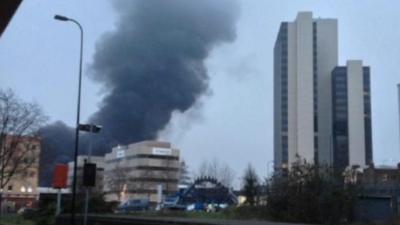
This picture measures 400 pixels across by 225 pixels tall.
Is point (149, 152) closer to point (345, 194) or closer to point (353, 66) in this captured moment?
point (353, 66)

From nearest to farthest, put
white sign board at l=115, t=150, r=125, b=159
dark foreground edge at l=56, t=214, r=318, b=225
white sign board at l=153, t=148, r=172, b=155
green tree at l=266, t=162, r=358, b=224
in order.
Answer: dark foreground edge at l=56, t=214, r=318, b=225 < green tree at l=266, t=162, r=358, b=224 < white sign board at l=115, t=150, r=125, b=159 < white sign board at l=153, t=148, r=172, b=155

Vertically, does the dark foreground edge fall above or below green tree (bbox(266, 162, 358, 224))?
below

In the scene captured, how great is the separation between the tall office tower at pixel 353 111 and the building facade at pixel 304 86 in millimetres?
948

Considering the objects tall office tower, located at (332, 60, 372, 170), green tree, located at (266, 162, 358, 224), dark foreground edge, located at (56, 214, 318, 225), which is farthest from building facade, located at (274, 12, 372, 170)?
green tree, located at (266, 162, 358, 224)

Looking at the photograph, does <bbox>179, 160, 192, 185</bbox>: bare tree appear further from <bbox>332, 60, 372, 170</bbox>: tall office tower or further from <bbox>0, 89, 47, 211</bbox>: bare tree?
<bbox>0, 89, 47, 211</bbox>: bare tree

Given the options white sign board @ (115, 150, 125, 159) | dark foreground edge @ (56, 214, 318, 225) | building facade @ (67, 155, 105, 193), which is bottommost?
dark foreground edge @ (56, 214, 318, 225)

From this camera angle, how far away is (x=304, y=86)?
145750 mm

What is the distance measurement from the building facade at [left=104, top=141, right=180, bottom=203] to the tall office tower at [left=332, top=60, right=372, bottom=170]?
37.1m

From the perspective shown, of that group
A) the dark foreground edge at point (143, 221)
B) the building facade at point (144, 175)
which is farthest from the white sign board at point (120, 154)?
the dark foreground edge at point (143, 221)

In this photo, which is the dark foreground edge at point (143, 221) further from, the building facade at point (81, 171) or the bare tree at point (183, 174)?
the bare tree at point (183, 174)

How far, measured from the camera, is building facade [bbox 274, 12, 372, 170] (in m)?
142

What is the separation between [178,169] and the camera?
Result: 134 meters

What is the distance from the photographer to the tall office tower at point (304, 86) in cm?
14212

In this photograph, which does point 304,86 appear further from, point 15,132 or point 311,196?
point 311,196
